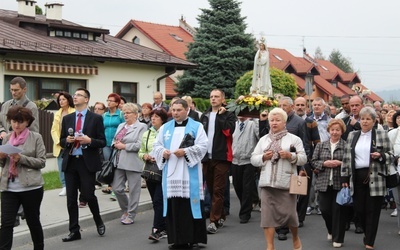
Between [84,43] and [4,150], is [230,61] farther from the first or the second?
[4,150]

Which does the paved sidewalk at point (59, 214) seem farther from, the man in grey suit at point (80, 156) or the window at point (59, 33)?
the window at point (59, 33)

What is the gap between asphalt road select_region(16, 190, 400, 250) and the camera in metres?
9.20

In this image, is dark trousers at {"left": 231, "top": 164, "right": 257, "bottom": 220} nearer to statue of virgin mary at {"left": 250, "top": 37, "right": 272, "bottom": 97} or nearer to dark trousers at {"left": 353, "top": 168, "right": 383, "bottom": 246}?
dark trousers at {"left": 353, "top": 168, "right": 383, "bottom": 246}

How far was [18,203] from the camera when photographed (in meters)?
7.98

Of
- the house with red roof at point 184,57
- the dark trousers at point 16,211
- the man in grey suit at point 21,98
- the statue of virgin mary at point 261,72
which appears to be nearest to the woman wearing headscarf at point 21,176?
the dark trousers at point 16,211

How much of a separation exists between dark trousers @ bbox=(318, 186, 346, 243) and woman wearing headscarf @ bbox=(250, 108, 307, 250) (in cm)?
107

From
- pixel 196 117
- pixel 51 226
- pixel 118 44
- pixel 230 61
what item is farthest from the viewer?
pixel 230 61

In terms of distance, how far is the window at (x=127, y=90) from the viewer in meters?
26.7

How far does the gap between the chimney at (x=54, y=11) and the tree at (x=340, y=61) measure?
8451cm

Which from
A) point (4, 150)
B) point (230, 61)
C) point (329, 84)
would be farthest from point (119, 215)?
point (329, 84)

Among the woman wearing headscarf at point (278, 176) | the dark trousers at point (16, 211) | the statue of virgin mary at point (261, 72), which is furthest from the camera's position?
the statue of virgin mary at point (261, 72)

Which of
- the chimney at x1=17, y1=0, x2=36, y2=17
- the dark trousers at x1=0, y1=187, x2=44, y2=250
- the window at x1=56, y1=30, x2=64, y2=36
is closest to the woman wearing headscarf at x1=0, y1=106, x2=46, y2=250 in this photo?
the dark trousers at x1=0, y1=187, x2=44, y2=250

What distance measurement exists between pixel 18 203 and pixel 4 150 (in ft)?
2.44

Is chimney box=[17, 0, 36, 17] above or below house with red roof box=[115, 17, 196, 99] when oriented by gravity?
below
